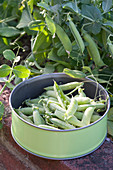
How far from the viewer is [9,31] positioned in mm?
1334

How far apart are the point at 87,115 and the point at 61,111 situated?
90 mm

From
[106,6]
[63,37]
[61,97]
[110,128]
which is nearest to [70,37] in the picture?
[63,37]

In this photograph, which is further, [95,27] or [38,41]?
[38,41]

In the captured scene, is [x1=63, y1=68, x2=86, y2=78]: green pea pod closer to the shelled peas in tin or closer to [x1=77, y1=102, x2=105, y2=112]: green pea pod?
the shelled peas in tin

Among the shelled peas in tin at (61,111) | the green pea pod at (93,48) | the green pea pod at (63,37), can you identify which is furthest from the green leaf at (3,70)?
the green pea pod at (93,48)

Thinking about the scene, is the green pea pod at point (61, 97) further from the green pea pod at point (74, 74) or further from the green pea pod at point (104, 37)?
the green pea pod at point (104, 37)

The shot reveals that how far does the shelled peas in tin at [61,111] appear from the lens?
2.70ft

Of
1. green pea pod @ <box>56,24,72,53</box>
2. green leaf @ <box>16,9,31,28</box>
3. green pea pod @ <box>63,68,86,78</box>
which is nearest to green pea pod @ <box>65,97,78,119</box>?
green pea pod @ <box>63,68,86,78</box>

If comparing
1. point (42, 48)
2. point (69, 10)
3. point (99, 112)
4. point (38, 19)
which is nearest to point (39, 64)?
point (42, 48)

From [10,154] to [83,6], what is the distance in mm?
686

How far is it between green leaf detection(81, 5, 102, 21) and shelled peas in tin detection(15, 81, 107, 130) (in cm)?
29

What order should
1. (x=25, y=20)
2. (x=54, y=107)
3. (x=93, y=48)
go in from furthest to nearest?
(x=25, y=20) < (x=93, y=48) < (x=54, y=107)

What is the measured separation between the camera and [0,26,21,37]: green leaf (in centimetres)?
131

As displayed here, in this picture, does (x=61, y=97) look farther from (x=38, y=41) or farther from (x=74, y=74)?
(x=38, y=41)
